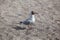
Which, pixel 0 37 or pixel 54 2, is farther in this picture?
pixel 54 2

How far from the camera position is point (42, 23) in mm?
3248

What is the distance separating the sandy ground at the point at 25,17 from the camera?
294 centimetres

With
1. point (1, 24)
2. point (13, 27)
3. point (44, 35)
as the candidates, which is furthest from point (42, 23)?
point (1, 24)

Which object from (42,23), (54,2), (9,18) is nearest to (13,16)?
(9,18)

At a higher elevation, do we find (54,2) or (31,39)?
(54,2)

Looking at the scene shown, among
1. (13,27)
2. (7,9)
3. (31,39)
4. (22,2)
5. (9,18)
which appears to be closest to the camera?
(31,39)

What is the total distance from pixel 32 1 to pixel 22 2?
10.9 inches

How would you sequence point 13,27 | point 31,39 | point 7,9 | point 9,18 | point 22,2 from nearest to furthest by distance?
point 31,39, point 13,27, point 9,18, point 7,9, point 22,2

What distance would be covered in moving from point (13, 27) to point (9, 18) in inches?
14.7

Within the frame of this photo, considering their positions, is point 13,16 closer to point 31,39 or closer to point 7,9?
point 7,9

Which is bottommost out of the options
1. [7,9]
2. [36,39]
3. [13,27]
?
[36,39]

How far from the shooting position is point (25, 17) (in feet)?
11.4

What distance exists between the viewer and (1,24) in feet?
10.6

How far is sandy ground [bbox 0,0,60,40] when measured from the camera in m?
2.94
